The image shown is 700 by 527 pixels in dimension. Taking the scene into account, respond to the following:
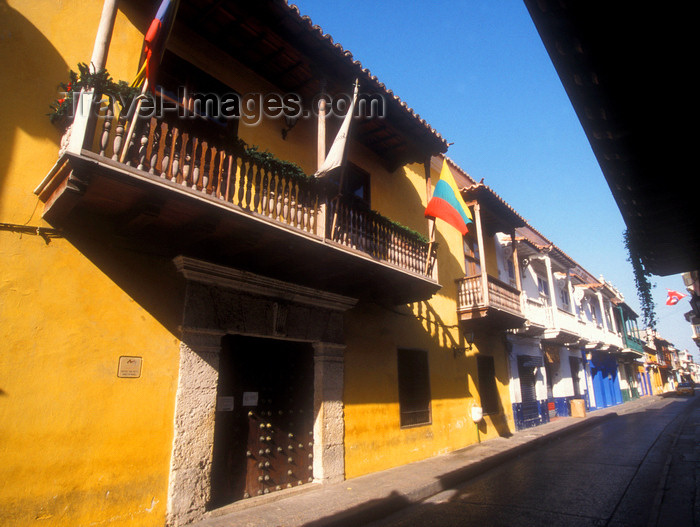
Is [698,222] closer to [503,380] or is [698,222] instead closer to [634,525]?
[634,525]

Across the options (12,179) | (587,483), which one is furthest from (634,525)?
(12,179)

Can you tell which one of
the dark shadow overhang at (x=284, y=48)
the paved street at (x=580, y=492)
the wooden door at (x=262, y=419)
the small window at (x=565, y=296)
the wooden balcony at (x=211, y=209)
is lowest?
the paved street at (x=580, y=492)

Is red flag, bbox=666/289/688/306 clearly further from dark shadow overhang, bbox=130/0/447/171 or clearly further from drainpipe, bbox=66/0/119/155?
drainpipe, bbox=66/0/119/155

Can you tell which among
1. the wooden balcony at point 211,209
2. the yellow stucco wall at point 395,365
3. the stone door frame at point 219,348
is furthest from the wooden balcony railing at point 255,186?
the yellow stucco wall at point 395,365

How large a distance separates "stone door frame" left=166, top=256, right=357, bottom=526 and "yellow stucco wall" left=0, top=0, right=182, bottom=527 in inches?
7.9

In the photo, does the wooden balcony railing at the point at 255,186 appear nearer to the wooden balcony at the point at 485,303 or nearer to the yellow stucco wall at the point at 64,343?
the yellow stucco wall at the point at 64,343

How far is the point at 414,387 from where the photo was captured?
8414 millimetres

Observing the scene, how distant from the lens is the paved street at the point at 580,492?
4657 mm

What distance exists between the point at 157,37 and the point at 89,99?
1027mm

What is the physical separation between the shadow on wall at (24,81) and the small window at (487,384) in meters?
10.4

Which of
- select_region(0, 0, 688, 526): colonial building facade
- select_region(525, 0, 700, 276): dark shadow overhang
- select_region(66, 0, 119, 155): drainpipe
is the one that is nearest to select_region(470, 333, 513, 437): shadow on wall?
select_region(0, 0, 688, 526): colonial building facade

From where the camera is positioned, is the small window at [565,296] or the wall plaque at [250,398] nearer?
the wall plaque at [250,398]

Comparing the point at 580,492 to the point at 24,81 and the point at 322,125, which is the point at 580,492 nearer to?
the point at 322,125

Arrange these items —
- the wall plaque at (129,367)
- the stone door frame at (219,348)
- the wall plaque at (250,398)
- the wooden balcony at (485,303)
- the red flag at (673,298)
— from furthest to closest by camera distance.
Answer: the red flag at (673,298) → the wooden balcony at (485,303) → the wall plaque at (250,398) → the stone door frame at (219,348) → the wall plaque at (129,367)
